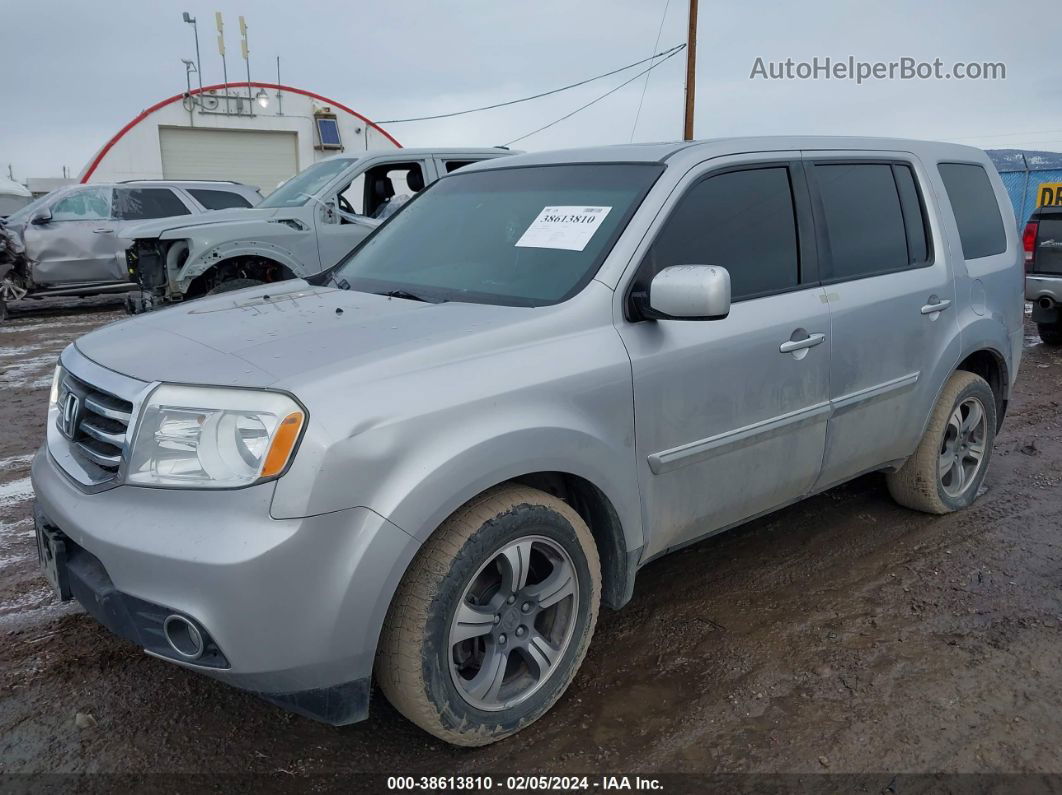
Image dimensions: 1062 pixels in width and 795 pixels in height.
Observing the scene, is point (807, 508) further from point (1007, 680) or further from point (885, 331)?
point (1007, 680)

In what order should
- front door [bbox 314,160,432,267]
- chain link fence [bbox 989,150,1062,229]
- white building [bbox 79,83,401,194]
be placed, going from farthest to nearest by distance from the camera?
white building [bbox 79,83,401,194] → chain link fence [bbox 989,150,1062,229] → front door [bbox 314,160,432,267]

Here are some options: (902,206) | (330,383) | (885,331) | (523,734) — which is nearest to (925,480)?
(885,331)

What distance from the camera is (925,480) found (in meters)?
4.29

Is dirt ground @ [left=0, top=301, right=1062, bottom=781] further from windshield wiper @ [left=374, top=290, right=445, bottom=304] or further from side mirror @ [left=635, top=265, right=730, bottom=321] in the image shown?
windshield wiper @ [left=374, top=290, right=445, bottom=304]

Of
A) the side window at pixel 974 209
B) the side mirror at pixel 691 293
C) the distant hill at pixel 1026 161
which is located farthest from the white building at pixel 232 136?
the side mirror at pixel 691 293

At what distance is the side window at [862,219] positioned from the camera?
366 centimetres

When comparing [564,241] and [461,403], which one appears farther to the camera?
[564,241]

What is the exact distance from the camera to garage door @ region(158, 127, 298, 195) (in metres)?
28.2

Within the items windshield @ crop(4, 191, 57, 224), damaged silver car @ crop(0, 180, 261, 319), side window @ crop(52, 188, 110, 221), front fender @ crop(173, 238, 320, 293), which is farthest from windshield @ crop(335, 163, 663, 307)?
windshield @ crop(4, 191, 57, 224)

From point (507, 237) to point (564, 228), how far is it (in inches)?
11.0

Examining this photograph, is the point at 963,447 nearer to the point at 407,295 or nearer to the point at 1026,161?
the point at 407,295

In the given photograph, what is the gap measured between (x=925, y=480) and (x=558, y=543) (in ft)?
8.14

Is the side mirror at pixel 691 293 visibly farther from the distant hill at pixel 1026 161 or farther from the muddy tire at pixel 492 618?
the distant hill at pixel 1026 161

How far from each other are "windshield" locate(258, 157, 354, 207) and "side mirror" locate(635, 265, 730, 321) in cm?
669
